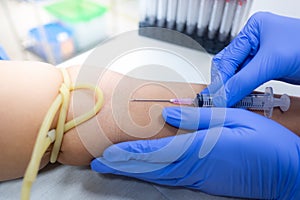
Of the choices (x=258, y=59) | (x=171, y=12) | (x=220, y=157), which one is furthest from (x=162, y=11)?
(x=220, y=157)

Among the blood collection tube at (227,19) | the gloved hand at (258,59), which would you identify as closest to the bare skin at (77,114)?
the gloved hand at (258,59)

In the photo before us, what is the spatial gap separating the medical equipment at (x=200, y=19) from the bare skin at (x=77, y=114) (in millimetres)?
559

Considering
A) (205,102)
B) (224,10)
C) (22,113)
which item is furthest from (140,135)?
(224,10)

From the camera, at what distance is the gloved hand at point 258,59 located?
757 millimetres

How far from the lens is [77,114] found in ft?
2.32

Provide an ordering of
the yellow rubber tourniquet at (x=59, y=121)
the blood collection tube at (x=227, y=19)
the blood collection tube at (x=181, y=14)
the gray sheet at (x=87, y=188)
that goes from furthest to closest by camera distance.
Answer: the blood collection tube at (x=181, y=14) < the blood collection tube at (x=227, y=19) < the gray sheet at (x=87, y=188) < the yellow rubber tourniquet at (x=59, y=121)

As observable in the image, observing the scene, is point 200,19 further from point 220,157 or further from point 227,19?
point 220,157

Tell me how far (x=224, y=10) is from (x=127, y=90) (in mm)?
745

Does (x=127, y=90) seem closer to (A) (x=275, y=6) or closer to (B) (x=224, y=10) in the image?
(B) (x=224, y=10)

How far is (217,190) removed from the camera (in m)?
0.68

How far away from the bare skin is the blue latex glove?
0.06 meters

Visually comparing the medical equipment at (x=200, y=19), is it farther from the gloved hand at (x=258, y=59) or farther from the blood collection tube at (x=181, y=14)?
the gloved hand at (x=258, y=59)

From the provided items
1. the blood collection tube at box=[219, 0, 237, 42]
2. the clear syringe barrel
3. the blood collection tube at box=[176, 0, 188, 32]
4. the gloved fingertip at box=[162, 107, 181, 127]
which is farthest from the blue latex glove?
the blood collection tube at box=[176, 0, 188, 32]

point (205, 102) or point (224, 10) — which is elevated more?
point (224, 10)
